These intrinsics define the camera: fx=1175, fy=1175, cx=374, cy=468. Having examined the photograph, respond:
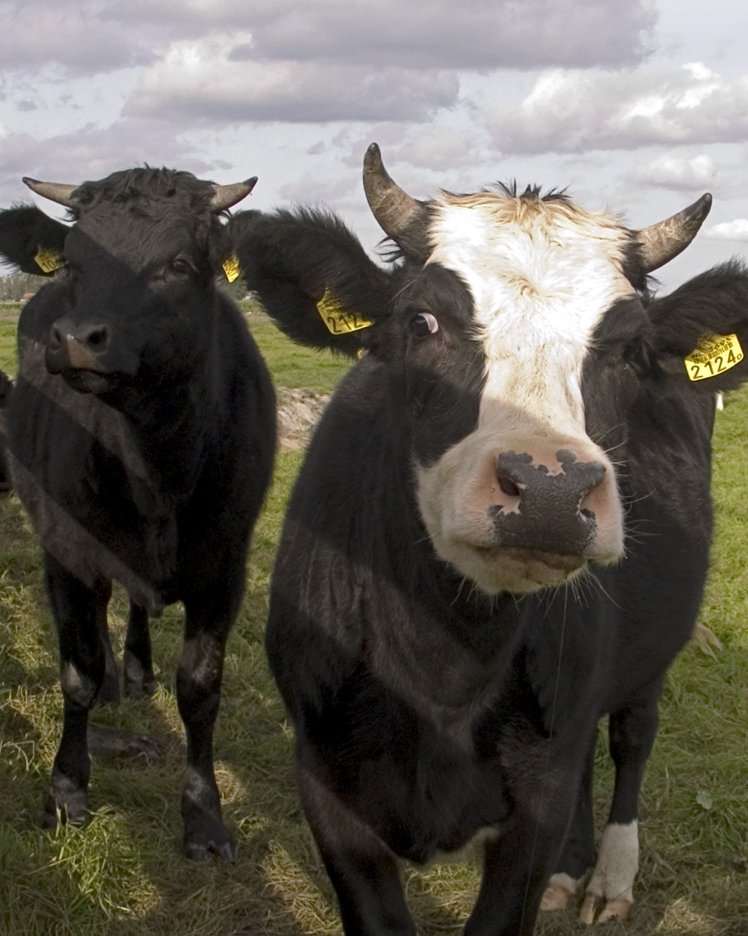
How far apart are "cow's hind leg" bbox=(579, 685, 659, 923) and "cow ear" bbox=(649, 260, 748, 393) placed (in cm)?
158

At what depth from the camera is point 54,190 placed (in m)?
4.95

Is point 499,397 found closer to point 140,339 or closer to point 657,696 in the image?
point 140,339

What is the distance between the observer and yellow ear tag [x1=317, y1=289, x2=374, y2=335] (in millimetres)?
3213

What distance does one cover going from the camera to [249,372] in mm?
5406

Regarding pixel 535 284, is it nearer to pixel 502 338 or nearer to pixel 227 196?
pixel 502 338

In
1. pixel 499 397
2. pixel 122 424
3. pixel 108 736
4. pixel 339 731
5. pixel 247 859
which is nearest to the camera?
pixel 499 397

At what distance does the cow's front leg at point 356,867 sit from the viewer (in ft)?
10.4

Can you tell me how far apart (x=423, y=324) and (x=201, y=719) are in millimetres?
2367

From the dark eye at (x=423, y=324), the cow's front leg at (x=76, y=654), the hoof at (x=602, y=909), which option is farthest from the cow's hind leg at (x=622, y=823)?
the dark eye at (x=423, y=324)

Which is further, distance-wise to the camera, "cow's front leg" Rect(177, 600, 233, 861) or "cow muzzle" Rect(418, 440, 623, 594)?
"cow's front leg" Rect(177, 600, 233, 861)

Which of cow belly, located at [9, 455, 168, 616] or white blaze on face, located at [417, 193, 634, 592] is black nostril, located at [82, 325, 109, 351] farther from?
→ white blaze on face, located at [417, 193, 634, 592]

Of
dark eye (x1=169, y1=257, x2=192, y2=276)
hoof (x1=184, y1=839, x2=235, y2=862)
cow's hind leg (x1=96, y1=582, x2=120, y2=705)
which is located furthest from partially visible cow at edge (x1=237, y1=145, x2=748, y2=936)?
cow's hind leg (x1=96, y1=582, x2=120, y2=705)

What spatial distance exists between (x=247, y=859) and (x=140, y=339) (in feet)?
6.41

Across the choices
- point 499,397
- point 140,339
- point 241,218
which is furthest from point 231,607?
point 499,397
